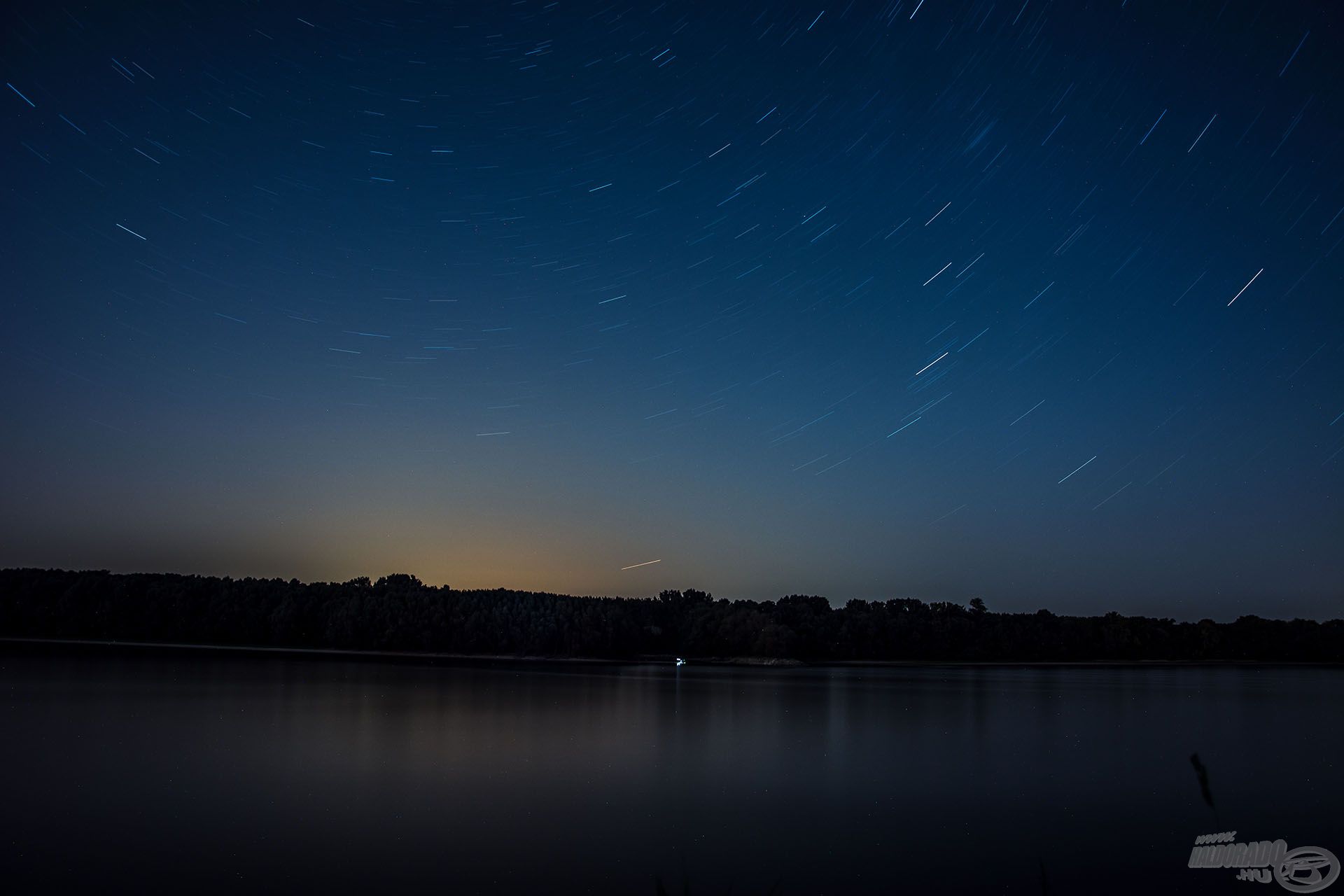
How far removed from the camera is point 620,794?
24438 millimetres

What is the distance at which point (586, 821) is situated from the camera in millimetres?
20703

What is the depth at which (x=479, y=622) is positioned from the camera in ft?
Result: 452

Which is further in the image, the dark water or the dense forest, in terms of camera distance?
the dense forest

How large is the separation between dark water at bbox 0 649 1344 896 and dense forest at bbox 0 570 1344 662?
8565 centimetres

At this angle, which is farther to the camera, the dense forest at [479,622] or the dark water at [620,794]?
the dense forest at [479,622]

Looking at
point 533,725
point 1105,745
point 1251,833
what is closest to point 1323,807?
point 1251,833

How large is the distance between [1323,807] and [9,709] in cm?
4521

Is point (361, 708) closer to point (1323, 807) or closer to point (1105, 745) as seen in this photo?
point (1105, 745)

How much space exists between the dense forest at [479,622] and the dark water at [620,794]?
85.7 metres

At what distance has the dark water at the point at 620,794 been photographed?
16188 mm

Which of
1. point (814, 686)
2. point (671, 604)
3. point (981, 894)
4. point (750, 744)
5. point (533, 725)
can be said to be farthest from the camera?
point (671, 604)

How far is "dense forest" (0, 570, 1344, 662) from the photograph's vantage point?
5399 inches

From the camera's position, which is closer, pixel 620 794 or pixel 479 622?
pixel 620 794

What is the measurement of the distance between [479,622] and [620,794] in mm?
117503
